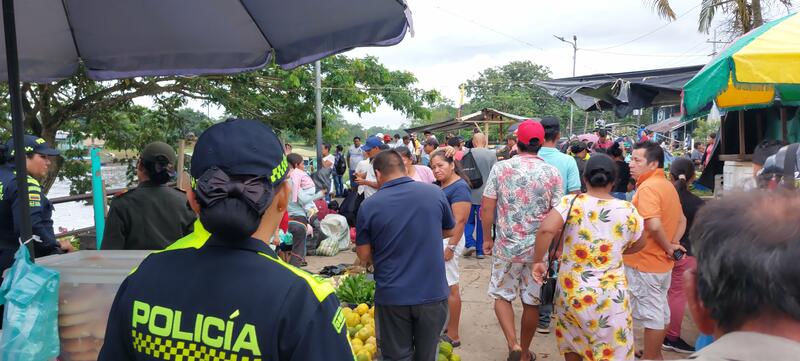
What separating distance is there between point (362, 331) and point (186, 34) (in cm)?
250

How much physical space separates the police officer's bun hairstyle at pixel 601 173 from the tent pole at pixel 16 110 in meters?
3.01

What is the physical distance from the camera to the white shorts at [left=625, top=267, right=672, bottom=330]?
3814 mm

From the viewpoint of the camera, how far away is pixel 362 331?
3.99 metres

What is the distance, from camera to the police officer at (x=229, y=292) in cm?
111

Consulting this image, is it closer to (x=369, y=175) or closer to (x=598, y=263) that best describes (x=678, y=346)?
(x=598, y=263)

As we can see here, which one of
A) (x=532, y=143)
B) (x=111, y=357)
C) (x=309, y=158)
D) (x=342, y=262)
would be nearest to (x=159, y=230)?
(x=111, y=357)

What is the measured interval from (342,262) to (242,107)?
409cm

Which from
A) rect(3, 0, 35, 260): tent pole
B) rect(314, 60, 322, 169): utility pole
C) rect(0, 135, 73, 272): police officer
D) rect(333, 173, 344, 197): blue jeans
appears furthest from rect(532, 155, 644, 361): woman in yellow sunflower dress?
rect(333, 173, 344, 197): blue jeans

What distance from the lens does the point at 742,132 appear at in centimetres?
591

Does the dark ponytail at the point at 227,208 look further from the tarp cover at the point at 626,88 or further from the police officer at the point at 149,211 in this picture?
the tarp cover at the point at 626,88

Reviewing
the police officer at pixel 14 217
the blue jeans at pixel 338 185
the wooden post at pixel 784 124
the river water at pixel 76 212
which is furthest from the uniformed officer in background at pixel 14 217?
the blue jeans at pixel 338 185

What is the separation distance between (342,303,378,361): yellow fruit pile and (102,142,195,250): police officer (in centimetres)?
140

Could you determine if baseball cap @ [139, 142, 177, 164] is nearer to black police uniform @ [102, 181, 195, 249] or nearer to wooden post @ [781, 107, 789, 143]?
black police uniform @ [102, 181, 195, 249]

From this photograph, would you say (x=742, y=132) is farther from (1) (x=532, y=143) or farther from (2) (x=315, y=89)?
(2) (x=315, y=89)
